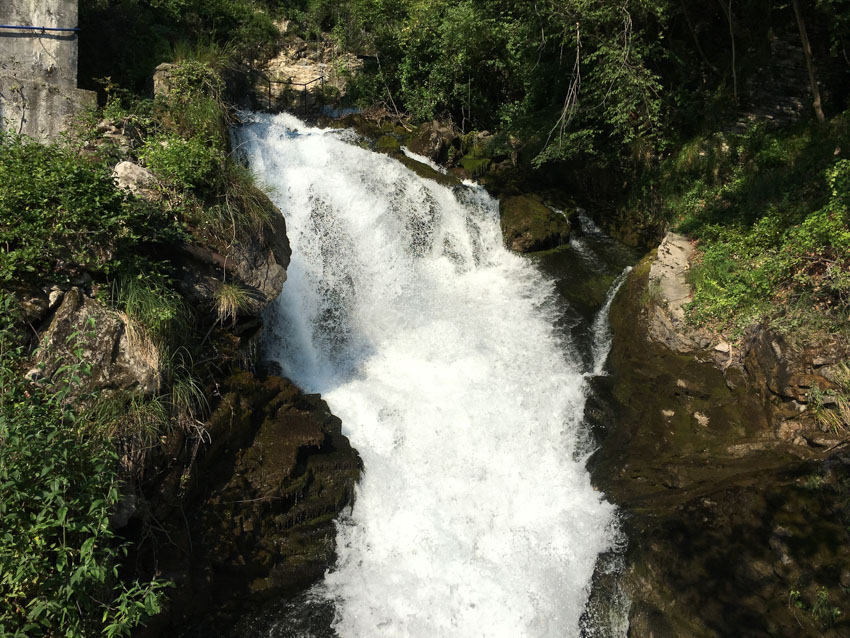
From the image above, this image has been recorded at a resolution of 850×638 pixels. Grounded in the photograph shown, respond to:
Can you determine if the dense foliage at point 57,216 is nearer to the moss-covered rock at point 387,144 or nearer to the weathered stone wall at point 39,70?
the weathered stone wall at point 39,70

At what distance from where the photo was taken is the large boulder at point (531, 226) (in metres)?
10.1

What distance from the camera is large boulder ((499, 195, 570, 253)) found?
1012 centimetres

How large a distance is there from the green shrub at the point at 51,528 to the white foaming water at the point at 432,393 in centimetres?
228

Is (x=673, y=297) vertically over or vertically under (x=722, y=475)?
over

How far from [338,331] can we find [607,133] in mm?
7339

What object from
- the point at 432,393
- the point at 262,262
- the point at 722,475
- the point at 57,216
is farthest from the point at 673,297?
the point at 57,216

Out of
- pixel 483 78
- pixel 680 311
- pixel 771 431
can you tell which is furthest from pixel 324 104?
pixel 771 431

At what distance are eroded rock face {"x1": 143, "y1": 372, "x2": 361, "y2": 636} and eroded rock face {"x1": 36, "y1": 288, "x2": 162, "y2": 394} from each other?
87 centimetres

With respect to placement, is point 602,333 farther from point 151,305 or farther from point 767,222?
point 151,305

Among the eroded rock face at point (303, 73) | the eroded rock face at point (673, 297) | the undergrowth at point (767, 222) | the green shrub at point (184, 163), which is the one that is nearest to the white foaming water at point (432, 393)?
the eroded rock face at point (673, 297)

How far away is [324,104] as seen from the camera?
15.9 meters

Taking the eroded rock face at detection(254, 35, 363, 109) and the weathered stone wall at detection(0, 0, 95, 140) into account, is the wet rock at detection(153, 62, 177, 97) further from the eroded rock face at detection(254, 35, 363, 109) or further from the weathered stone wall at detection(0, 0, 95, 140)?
the eroded rock face at detection(254, 35, 363, 109)

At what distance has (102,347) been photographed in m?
4.76

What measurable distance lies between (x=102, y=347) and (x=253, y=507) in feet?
6.92
